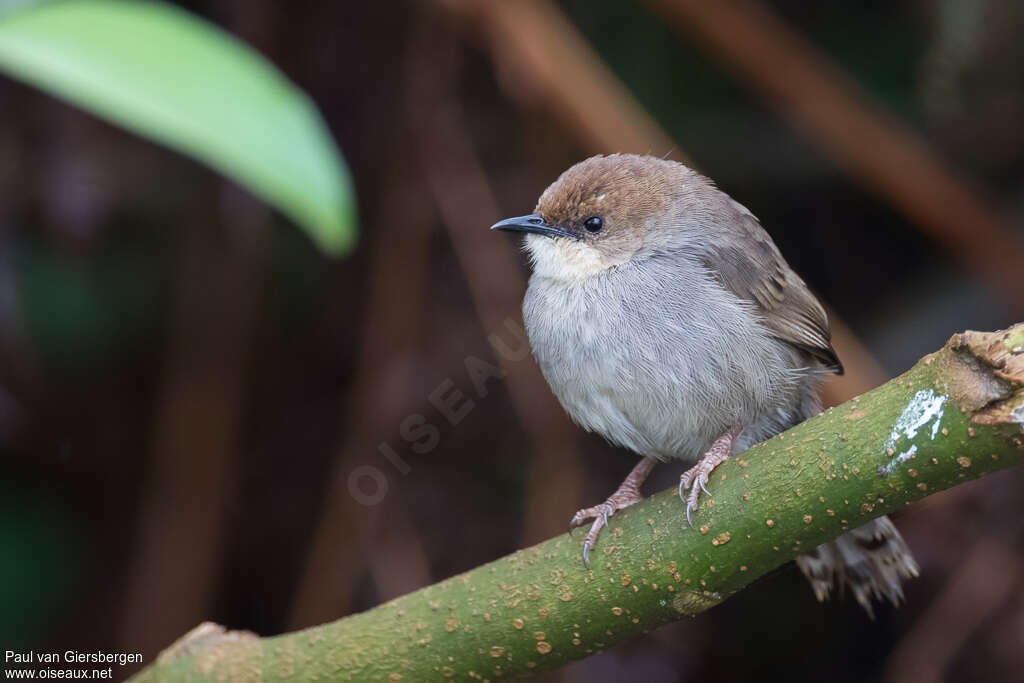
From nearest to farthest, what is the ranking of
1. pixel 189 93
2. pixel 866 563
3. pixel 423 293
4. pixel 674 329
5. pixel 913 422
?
pixel 189 93
pixel 913 422
pixel 674 329
pixel 866 563
pixel 423 293

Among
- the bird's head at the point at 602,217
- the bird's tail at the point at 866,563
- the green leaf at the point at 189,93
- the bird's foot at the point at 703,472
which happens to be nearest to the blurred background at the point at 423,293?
the bird's head at the point at 602,217

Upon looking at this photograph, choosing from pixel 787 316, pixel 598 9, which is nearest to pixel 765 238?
pixel 787 316

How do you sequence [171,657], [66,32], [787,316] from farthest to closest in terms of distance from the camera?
[787,316] → [171,657] → [66,32]

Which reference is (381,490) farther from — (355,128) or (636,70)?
(636,70)

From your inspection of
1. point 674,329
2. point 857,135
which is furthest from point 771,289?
point 857,135

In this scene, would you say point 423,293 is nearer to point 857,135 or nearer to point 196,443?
point 196,443

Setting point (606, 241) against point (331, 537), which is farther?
point (331, 537)
